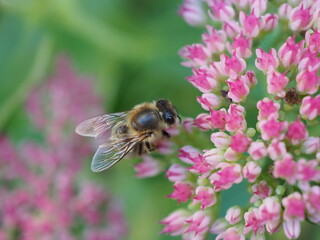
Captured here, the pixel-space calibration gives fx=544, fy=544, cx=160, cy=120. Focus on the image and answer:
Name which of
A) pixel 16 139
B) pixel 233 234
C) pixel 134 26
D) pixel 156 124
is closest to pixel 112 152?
pixel 156 124

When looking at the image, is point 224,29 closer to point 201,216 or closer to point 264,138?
point 264,138

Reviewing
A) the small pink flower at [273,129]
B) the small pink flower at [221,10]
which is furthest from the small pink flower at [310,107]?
the small pink flower at [221,10]

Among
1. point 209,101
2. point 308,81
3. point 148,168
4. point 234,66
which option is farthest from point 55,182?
point 308,81

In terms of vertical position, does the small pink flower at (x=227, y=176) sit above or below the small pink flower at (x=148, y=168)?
below

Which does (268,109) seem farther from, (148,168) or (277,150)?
(148,168)

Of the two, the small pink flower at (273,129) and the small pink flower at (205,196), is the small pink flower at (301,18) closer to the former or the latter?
the small pink flower at (273,129)

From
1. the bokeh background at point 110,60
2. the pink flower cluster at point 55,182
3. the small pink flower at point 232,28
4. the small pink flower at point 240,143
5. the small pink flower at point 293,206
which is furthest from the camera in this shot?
the bokeh background at point 110,60
